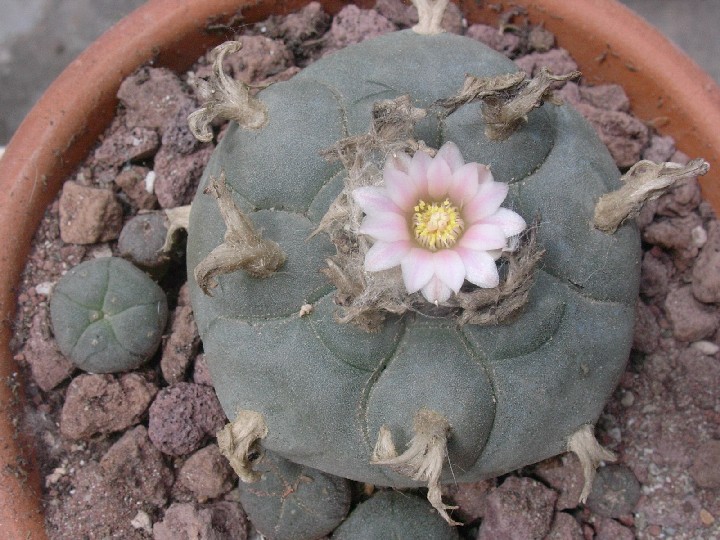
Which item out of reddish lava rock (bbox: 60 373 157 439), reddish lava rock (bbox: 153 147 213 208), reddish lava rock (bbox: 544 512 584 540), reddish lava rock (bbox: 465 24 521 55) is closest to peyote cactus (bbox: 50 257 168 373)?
Answer: reddish lava rock (bbox: 60 373 157 439)

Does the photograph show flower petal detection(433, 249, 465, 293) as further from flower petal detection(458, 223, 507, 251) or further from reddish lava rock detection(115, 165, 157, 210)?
reddish lava rock detection(115, 165, 157, 210)

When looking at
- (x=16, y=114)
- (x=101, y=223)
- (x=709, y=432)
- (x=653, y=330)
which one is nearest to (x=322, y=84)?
(x=101, y=223)

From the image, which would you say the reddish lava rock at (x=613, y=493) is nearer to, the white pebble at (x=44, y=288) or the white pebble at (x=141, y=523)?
the white pebble at (x=141, y=523)

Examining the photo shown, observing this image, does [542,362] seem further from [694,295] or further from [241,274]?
[694,295]

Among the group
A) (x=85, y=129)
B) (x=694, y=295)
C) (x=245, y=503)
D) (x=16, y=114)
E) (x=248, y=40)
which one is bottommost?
(x=16, y=114)

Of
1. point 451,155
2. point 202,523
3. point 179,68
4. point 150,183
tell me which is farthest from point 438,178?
point 179,68

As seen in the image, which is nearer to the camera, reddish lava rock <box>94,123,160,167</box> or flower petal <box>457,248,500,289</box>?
flower petal <box>457,248,500,289</box>

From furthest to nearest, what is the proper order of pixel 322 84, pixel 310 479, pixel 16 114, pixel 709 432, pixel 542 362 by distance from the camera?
pixel 16 114 < pixel 709 432 < pixel 310 479 < pixel 322 84 < pixel 542 362

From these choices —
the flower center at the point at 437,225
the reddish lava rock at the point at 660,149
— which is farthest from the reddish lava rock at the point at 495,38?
the flower center at the point at 437,225
